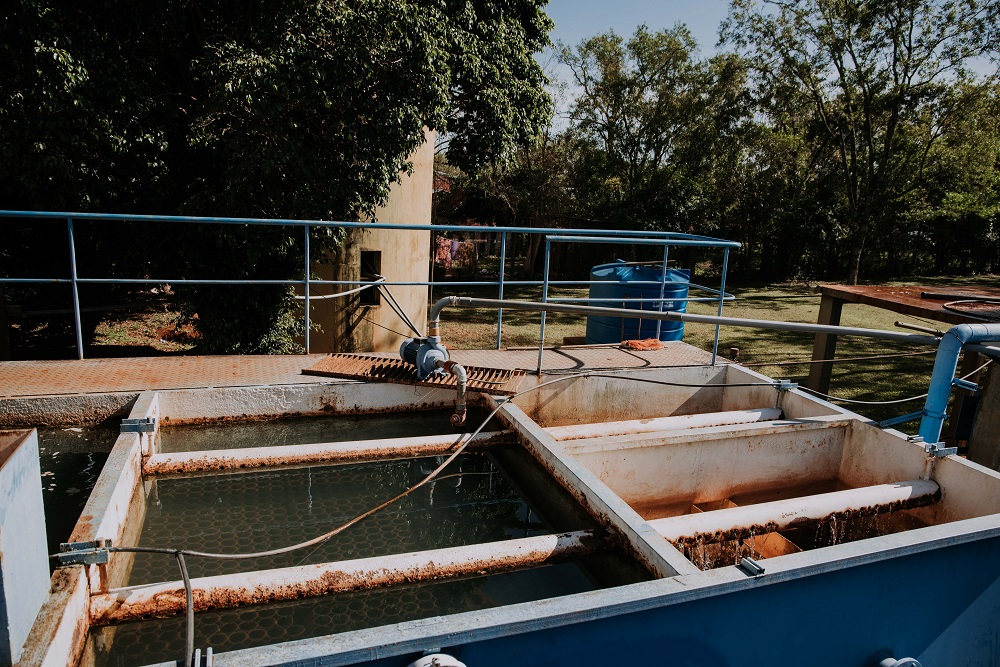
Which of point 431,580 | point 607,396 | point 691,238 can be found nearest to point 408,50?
point 691,238

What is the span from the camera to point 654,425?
4965 mm

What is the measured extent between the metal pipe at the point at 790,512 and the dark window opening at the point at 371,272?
8.10 metres

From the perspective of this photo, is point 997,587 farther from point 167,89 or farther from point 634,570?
point 167,89

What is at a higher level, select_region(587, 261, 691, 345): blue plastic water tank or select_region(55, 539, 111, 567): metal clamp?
select_region(587, 261, 691, 345): blue plastic water tank

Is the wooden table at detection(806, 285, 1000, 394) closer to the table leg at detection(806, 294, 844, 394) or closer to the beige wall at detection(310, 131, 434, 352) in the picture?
the table leg at detection(806, 294, 844, 394)

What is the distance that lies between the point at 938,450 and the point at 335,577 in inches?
150

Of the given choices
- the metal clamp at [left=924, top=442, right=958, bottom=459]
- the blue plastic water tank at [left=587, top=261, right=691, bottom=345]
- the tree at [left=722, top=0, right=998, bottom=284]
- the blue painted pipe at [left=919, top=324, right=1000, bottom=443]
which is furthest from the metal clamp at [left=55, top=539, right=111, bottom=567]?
the tree at [left=722, top=0, right=998, bottom=284]

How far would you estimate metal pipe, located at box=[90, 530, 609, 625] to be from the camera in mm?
2598

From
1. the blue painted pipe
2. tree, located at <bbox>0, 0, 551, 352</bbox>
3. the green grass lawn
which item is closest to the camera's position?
the blue painted pipe

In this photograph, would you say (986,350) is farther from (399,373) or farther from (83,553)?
(83,553)

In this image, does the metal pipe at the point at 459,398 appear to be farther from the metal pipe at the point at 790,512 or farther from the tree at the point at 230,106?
the tree at the point at 230,106

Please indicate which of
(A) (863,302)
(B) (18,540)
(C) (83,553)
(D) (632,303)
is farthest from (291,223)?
(A) (863,302)

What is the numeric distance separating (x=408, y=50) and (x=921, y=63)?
15695mm

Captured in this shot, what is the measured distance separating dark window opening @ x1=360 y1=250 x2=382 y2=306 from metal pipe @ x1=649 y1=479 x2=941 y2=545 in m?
8.10
